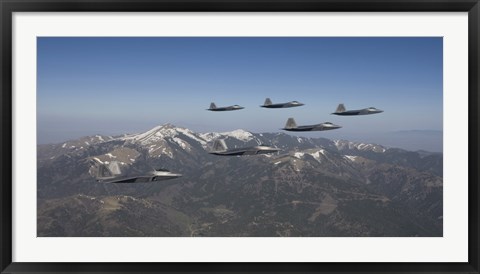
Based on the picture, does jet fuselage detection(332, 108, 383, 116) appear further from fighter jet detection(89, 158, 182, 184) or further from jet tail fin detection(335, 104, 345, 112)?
fighter jet detection(89, 158, 182, 184)

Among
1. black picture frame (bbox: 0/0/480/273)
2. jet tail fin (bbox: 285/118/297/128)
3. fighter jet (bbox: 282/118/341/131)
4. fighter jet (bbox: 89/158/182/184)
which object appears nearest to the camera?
black picture frame (bbox: 0/0/480/273)

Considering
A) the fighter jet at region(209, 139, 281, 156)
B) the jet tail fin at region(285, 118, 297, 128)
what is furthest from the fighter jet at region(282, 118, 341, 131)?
the fighter jet at region(209, 139, 281, 156)

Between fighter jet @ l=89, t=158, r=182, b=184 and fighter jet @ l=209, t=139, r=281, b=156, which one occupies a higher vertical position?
fighter jet @ l=209, t=139, r=281, b=156

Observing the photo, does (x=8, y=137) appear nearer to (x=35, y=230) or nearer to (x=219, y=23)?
(x=35, y=230)

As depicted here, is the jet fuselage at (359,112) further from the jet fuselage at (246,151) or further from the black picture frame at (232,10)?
the black picture frame at (232,10)

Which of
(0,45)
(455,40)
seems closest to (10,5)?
(0,45)

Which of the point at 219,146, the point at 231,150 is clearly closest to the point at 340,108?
the point at 231,150
